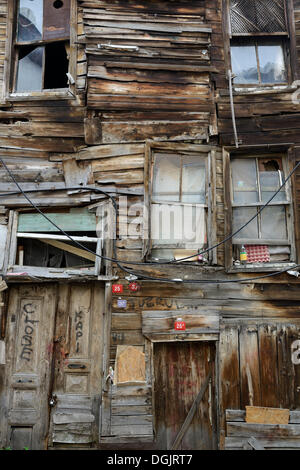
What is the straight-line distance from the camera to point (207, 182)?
569 cm

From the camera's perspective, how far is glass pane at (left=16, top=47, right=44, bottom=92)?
6090mm

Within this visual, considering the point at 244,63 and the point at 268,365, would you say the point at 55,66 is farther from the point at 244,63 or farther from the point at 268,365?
the point at 268,365

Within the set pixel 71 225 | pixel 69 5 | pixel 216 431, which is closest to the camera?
pixel 216 431

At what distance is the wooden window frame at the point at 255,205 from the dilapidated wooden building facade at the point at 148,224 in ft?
0.09

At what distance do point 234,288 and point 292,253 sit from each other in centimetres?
109

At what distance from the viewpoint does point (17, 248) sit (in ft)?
18.4

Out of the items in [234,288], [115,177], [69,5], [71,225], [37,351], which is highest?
[69,5]

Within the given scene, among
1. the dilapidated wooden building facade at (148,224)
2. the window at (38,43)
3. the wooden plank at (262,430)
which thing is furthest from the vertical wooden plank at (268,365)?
the window at (38,43)

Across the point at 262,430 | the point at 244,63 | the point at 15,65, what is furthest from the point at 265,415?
the point at 15,65

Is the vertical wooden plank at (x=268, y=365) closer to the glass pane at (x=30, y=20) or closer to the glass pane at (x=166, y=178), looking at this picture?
the glass pane at (x=166, y=178)

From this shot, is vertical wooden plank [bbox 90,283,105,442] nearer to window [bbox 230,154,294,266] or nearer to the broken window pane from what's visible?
window [bbox 230,154,294,266]
